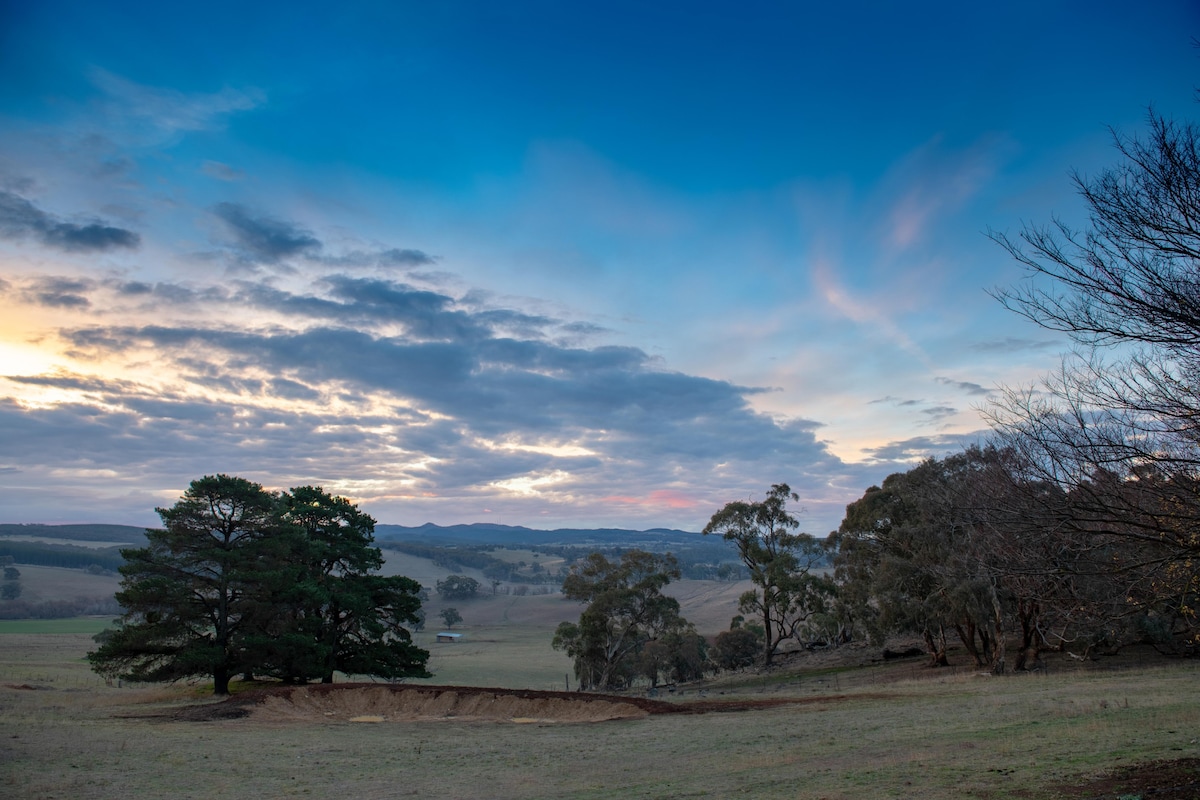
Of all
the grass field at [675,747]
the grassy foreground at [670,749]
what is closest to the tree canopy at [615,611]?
the grass field at [675,747]

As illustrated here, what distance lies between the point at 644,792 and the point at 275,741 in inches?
502

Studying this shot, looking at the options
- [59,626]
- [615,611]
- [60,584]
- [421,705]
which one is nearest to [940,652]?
[615,611]

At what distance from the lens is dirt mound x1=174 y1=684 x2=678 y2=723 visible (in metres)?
26.7

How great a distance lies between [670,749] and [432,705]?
1429cm

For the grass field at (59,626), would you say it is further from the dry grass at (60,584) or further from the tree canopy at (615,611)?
the tree canopy at (615,611)

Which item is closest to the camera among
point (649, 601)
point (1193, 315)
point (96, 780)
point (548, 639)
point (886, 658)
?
point (1193, 315)

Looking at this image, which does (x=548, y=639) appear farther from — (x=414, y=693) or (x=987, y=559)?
(x=987, y=559)

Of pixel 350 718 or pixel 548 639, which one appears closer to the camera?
pixel 350 718

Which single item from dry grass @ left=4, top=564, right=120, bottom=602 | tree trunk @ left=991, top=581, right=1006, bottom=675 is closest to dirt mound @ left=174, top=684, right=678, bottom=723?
tree trunk @ left=991, top=581, right=1006, bottom=675

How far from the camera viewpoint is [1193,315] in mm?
7574

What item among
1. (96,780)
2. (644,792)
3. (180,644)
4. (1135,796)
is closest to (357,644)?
(180,644)

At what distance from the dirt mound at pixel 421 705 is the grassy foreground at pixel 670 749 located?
212 centimetres

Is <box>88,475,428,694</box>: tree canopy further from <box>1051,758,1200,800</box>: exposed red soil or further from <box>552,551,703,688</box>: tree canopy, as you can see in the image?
<box>1051,758,1200,800</box>: exposed red soil

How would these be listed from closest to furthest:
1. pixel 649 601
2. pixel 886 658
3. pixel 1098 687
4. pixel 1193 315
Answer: pixel 1193 315 < pixel 1098 687 < pixel 886 658 < pixel 649 601
